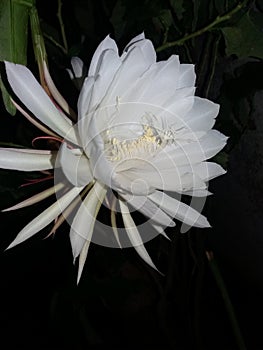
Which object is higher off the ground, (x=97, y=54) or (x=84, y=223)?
(x=97, y=54)

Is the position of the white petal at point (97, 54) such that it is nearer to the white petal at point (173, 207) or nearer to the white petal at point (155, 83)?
the white petal at point (155, 83)

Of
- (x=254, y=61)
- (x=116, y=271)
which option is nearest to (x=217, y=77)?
(x=254, y=61)

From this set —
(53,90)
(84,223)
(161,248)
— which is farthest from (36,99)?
(161,248)

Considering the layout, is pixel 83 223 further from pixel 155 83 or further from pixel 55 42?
pixel 55 42

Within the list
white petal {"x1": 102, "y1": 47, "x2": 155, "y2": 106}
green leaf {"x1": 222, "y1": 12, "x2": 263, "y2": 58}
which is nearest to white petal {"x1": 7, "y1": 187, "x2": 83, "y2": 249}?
white petal {"x1": 102, "y1": 47, "x2": 155, "y2": 106}

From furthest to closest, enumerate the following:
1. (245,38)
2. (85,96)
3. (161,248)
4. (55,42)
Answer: (161,248) < (55,42) < (245,38) < (85,96)

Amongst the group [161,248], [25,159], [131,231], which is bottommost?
[161,248]

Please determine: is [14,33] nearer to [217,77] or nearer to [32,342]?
[217,77]

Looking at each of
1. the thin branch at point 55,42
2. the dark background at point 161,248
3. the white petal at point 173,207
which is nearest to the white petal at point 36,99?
the white petal at point 173,207
